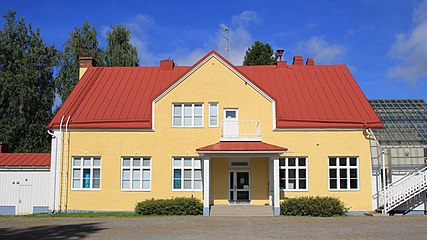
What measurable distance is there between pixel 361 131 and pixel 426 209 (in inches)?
203

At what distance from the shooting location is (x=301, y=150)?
24453 mm

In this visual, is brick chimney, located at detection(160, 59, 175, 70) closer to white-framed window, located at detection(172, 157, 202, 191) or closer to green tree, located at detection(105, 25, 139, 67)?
white-framed window, located at detection(172, 157, 202, 191)

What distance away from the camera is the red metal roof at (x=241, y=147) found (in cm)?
2248

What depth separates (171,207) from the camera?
22672mm

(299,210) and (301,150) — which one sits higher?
(301,150)

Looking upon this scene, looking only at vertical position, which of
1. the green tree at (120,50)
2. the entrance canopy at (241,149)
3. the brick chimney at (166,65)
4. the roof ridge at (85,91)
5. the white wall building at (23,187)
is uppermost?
the green tree at (120,50)

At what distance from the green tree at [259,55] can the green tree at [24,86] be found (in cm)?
1866

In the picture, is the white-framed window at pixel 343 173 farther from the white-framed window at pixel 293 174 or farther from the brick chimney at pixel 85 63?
the brick chimney at pixel 85 63

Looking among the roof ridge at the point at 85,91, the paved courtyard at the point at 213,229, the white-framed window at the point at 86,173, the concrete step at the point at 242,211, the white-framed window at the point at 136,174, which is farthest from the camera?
the roof ridge at the point at 85,91

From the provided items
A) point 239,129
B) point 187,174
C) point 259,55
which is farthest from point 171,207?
point 259,55

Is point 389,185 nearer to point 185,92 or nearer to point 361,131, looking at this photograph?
point 361,131

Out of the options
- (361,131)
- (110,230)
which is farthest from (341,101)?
(110,230)

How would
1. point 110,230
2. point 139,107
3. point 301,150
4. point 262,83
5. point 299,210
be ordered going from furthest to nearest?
point 262,83 → point 139,107 → point 301,150 → point 299,210 → point 110,230

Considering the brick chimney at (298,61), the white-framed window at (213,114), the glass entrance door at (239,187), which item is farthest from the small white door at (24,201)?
the brick chimney at (298,61)
